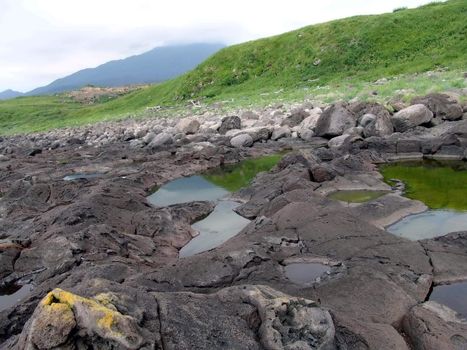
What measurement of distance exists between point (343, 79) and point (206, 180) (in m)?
29.7

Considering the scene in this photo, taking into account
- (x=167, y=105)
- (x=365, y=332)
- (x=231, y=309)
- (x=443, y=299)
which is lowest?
(x=167, y=105)

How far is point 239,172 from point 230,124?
33.9 feet

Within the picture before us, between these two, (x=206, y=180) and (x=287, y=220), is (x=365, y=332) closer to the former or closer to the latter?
(x=287, y=220)

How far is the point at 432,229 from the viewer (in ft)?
40.8

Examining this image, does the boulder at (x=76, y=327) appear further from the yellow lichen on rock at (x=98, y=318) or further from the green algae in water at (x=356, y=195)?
the green algae in water at (x=356, y=195)

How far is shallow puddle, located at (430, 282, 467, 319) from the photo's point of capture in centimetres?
834

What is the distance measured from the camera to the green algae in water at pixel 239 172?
21609 mm

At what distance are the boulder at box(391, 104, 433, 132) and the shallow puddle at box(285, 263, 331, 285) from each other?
17.5 meters

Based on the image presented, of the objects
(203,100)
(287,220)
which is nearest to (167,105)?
(203,100)

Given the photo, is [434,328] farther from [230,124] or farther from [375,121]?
[230,124]

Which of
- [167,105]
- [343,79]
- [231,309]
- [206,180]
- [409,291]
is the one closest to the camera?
[231,309]

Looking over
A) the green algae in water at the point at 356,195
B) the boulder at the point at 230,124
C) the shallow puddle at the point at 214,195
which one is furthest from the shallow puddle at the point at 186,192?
the boulder at the point at 230,124

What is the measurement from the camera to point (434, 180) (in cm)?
1767

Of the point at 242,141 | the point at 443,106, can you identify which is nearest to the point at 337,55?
A: the point at 242,141
